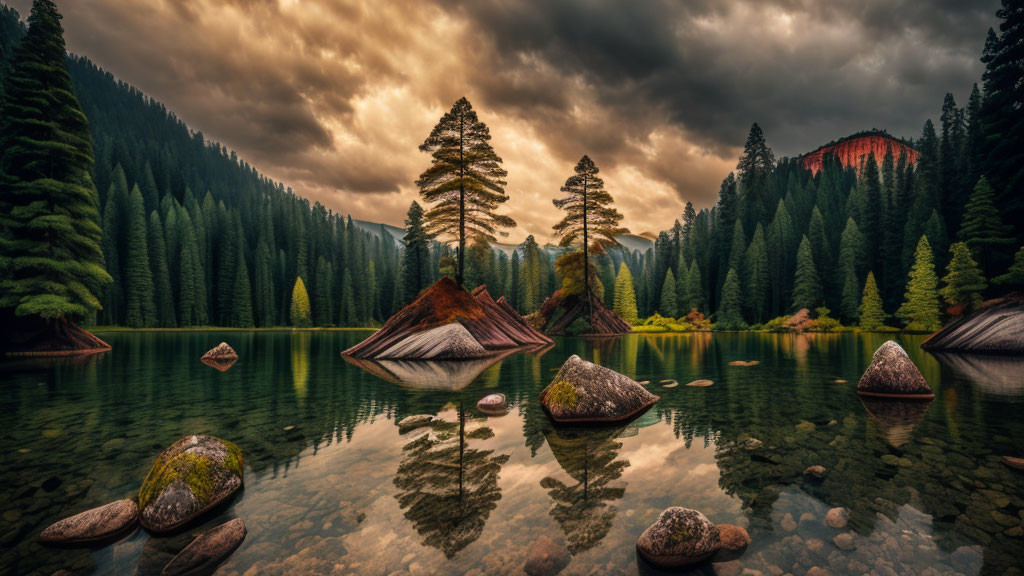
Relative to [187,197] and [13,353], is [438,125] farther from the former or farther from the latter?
[187,197]

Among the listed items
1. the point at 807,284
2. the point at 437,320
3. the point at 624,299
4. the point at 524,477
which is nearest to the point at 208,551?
the point at 524,477

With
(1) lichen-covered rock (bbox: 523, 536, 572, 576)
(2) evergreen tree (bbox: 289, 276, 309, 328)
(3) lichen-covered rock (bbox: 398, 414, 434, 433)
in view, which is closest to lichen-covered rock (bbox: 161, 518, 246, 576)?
(1) lichen-covered rock (bbox: 523, 536, 572, 576)

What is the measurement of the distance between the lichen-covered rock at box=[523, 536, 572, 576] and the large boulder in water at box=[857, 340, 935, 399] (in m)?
11.7

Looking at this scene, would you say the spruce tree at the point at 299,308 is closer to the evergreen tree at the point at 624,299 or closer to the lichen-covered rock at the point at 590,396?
the evergreen tree at the point at 624,299

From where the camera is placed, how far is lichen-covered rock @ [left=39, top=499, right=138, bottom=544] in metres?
3.98

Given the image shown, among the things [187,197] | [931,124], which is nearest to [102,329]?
[187,197]

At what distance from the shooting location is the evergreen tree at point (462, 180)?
25.6m

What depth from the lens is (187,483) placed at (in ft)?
15.5

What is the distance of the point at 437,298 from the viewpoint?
77.8 feet

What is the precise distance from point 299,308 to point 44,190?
6519 cm

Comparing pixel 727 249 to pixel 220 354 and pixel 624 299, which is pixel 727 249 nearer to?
pixel 624 299

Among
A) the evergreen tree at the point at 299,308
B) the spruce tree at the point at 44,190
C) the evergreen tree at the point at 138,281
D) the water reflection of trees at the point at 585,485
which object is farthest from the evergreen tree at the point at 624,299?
the evergreen tree at the point at 138,281

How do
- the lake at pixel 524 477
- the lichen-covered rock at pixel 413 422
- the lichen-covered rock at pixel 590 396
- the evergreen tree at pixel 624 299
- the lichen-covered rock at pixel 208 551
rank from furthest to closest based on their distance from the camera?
1. the evergreen tree at pixel 624 299
2. the lichen-covered rock at pixel 590 396
3. the lichen-covered rock at pixel 413 422
4. the lake at pixel 524 477
5. the lichen-covered rock at pixel 208 551

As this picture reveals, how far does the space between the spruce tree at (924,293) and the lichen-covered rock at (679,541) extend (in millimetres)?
59051
